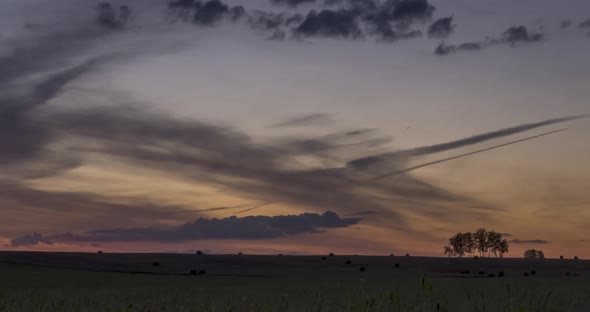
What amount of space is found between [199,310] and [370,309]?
131 centimetres

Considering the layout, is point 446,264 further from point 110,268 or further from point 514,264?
point 110,268

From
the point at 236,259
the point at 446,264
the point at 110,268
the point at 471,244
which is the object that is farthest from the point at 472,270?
the point at 471,244

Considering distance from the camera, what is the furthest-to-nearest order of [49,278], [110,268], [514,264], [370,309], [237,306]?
[514,264], [110,268], [49,278], [237,306], [370,309]

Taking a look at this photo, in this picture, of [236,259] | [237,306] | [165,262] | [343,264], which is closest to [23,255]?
[165,262]

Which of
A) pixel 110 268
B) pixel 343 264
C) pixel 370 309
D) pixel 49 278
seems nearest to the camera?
pixel 370 309

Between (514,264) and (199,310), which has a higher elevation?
(514,264)

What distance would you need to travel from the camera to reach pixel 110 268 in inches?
2817

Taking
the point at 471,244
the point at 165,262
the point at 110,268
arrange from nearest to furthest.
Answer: the point at 110,268, the point at 165,262, the point at 471,244

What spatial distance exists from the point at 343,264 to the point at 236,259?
1412 cm

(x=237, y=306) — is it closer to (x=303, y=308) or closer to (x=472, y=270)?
(x=303, y=308)

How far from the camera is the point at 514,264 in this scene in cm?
9550

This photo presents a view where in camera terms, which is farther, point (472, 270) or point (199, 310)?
point (472, 270)

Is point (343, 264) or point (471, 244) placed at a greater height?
point (471, 244)

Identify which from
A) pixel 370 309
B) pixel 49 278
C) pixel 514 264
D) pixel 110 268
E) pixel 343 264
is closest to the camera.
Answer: pixel 370 309
